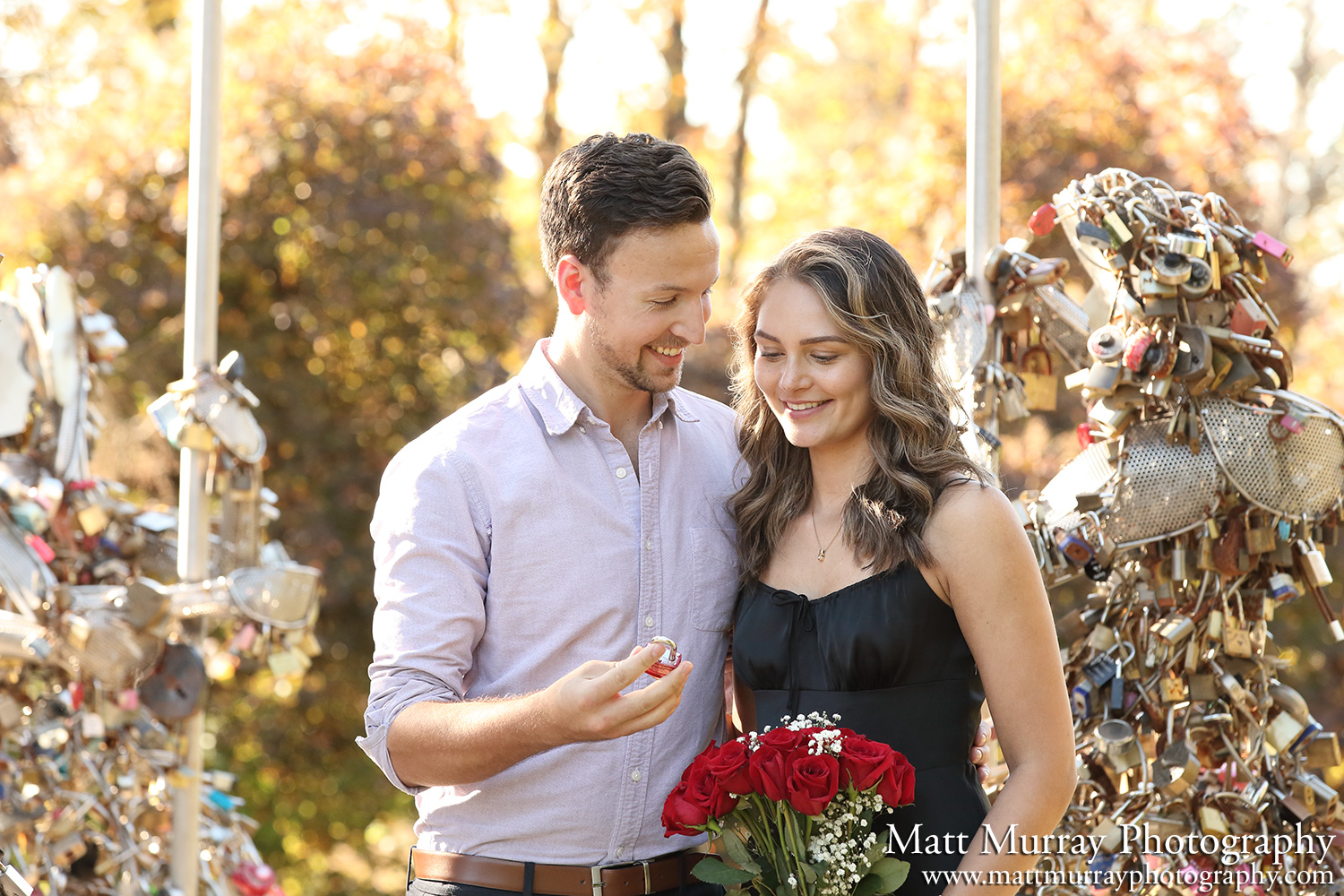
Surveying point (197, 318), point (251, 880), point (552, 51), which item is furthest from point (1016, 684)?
point (552, 51)

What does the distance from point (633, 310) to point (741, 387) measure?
303 mm

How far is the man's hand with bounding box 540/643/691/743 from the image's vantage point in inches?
65.8

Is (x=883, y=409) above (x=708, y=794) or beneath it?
above

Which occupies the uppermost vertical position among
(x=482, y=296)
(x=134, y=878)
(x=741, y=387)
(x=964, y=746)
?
(x=482, y=296)

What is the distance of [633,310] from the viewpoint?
2232 millimetres

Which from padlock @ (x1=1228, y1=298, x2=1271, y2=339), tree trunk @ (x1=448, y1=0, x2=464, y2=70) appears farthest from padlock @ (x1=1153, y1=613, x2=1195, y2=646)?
tree trunk @ (x1=448, y1=0, x2=464, y2=70)

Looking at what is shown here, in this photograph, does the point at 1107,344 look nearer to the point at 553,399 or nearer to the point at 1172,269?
the point at 1172,269

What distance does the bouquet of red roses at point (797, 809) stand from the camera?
178 cm

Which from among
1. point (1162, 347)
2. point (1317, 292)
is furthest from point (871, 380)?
point (1317, 292)

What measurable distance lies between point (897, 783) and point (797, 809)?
0.15m

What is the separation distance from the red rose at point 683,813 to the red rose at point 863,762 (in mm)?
203

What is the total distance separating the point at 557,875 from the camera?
2.09 m

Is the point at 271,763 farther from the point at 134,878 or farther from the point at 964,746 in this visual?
the point at 964,746

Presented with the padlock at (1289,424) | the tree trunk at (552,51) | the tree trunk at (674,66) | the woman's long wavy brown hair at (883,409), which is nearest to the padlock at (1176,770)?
the padlock at (1289,424)
